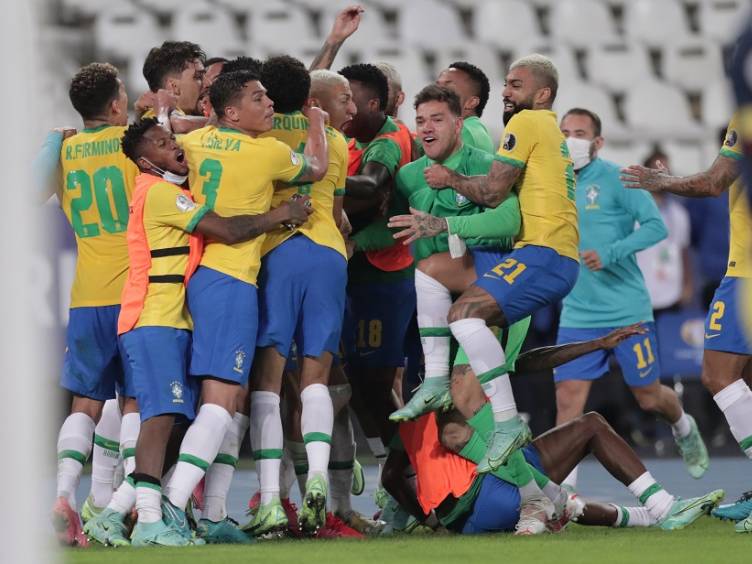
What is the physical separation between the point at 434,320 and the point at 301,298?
684 mm

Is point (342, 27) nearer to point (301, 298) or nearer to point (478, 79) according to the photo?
point (478, 79)

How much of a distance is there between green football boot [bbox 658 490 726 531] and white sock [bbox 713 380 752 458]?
423mm

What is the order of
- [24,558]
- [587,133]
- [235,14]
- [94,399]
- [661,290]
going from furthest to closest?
[235,14] → [661,290] → [587,133] → [94,399] → [24,558]

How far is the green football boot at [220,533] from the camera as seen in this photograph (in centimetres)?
612

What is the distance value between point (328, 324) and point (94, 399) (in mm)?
1221

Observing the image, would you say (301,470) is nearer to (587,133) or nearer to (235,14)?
(587,133)

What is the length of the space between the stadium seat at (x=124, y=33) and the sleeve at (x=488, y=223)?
907 centimetres

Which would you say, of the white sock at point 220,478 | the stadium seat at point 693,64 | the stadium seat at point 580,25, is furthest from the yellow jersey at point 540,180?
the stadium seat at point 693,64

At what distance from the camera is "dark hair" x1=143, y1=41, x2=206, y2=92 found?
7.03m

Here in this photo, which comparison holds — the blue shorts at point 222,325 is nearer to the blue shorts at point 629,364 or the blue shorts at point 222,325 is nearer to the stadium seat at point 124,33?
the blue shorts at point 629,364

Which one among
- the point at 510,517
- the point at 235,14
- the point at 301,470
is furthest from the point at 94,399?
the point at 235,14

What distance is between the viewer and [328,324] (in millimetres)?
6395

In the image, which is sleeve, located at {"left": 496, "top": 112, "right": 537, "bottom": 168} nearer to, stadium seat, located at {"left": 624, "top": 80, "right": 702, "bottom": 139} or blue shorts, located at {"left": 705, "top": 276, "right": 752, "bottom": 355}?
blue shorts, located at {"left": 705, "top": 276, "right": 752, "bottom": 355}

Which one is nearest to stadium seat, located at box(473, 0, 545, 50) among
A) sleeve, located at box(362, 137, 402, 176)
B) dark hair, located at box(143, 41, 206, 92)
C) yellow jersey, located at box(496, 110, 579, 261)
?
sleeve, located at box(362, 137, 402, 176)
